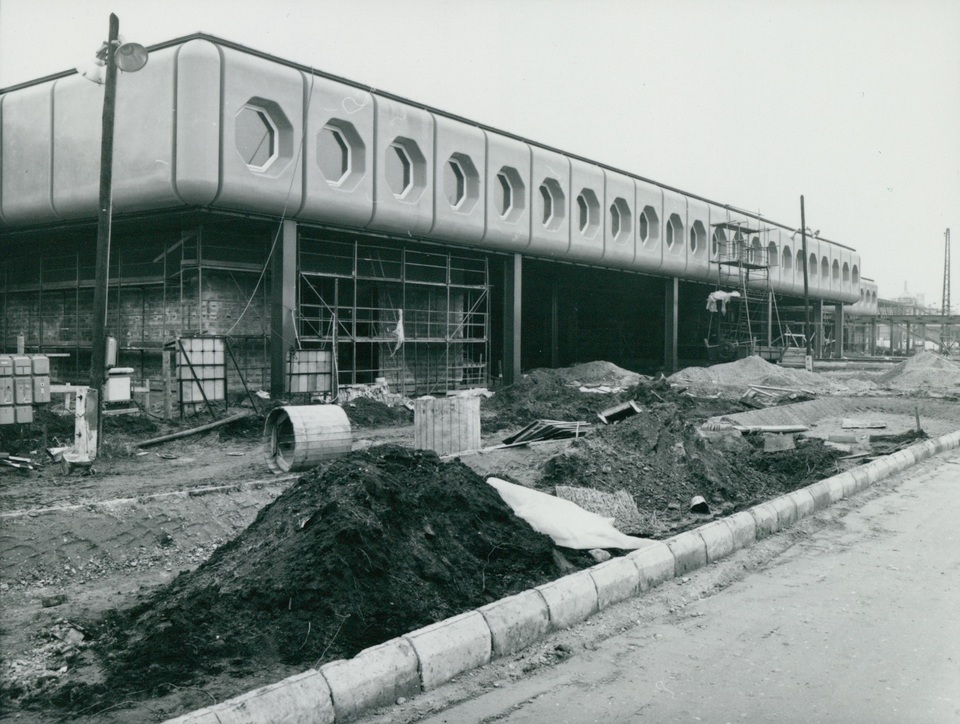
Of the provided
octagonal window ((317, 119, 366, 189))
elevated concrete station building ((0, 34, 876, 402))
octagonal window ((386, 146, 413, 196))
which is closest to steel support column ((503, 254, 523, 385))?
elevated concrete station building ((0, 34, 876, 402))

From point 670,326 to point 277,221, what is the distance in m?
21.7

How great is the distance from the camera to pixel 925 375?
1246 inches

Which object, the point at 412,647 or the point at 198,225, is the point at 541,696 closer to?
the point at 412,647

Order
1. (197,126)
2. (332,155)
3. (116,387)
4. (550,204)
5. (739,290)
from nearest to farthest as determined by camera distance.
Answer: (116,387), (197,126), (332,155), (550,204), (739,290)

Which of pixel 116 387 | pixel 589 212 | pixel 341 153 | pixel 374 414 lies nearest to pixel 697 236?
pixel 589 212

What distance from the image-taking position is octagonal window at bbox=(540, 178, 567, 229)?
27297mm

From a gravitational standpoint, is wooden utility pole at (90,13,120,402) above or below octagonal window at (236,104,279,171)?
below

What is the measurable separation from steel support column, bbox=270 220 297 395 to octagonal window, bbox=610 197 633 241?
15.5 m

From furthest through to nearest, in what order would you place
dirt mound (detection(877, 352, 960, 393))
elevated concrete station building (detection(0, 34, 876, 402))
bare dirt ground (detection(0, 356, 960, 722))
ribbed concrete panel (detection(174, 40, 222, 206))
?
dirt mound (detection(877, 352, 960, 393)) → elevated concrete station building (detection(0, 34, 876, 402)) → ribbed concrete panel (detection(174, 40, 222, 206)) → bare dirt ground (detection(0, 356, 960, 722))

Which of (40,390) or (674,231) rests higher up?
(674,231)

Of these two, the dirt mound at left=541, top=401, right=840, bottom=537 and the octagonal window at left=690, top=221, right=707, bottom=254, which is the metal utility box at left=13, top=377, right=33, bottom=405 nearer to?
the dirt mound at left=541, top=401, right=840, bottom=537

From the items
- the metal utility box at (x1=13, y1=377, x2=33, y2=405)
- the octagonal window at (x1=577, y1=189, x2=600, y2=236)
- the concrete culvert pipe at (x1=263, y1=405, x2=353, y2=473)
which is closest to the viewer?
the concrete culvert pipe at (x1=263, y1=405, x2=353, y2=473)

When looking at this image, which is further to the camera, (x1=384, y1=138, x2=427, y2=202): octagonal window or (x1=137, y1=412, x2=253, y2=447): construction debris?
(x1=384, y1=138, x2=427, y2=202): octagonal window

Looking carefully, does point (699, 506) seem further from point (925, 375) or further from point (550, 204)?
point (925, 375)
